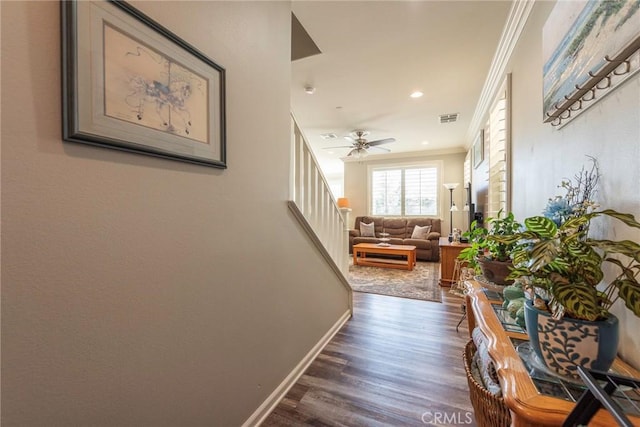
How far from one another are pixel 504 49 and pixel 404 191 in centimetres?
487

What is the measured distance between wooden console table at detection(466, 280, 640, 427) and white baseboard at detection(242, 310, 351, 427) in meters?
1.29

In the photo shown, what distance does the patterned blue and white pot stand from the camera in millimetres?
671

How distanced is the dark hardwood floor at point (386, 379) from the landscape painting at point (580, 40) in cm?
180

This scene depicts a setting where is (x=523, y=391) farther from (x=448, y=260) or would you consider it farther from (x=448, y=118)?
(x=448, y=118)

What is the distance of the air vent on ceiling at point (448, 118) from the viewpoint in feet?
13.7

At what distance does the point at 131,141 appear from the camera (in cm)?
87

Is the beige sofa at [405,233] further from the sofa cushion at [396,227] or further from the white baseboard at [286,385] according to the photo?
the white baseboard at [286,385]

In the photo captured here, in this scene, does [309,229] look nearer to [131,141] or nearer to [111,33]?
[131,141]

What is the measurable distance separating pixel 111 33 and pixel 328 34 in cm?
192

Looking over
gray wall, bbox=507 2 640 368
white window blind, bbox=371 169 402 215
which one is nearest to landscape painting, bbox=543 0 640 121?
gray wall, bbox=507 2 640 368

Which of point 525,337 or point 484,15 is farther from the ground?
point 484,15

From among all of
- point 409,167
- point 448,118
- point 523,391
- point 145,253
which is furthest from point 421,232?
point 145,253

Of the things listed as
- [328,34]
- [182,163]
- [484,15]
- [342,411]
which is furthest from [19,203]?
[484,15]

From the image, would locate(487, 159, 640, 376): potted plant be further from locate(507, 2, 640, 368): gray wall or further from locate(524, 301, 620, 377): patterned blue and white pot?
locate(507, 2, 640, 368): gray wall
